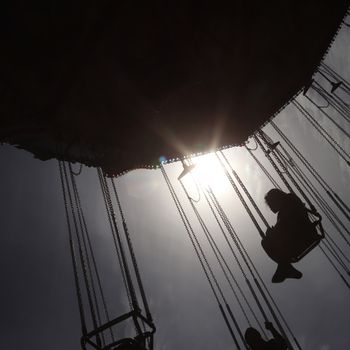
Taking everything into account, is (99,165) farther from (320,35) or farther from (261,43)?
(320,35)

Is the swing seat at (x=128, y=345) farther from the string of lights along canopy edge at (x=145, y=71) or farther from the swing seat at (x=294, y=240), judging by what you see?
the string of lights along canopy edge at (x=145, y=71)

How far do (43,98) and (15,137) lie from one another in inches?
44.2

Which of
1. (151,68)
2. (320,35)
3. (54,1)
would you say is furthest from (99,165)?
(320,35)

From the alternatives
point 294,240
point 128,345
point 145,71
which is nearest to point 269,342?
point 294,240

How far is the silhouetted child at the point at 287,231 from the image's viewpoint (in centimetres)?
384

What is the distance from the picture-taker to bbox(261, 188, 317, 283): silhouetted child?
3844 mm

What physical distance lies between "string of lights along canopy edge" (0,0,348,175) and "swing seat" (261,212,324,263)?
3649mm

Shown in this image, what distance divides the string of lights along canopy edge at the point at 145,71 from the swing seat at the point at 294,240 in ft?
12.0

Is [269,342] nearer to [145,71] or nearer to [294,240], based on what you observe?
[294,240]

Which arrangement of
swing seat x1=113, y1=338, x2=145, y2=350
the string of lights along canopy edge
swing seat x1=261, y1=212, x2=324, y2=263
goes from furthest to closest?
the string of lights along canopy edge, swing seat x1=261, y1=212, x2=324, y2=263, swing seat x1=113, y1=338, x2=145, y2=350

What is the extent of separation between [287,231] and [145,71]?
386 cm

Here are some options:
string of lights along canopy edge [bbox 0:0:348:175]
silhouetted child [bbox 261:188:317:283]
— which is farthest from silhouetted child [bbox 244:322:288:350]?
string of lights along canopy edge [bbox 0:0:348:175]

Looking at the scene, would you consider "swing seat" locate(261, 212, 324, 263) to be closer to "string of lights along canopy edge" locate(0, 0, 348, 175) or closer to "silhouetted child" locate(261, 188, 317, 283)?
"silhouetted child" locate(261, 188, 317, 283)

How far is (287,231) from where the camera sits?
3.87m
